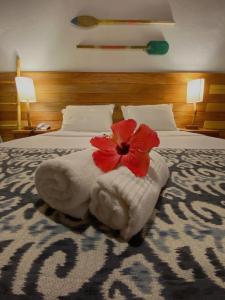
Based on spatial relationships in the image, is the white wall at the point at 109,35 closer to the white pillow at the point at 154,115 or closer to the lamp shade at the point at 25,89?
the lamp shade at the point at 25,89

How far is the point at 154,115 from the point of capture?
2508mm

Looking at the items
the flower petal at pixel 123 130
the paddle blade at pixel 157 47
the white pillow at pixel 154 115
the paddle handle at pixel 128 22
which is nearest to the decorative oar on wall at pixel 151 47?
the paddle blade at pixel 157 47

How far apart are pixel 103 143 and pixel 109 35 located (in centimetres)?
253

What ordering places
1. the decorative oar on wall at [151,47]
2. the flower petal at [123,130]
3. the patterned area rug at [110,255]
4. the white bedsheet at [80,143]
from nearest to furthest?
the patterned area rug at [110,255] → the flower petal at [123,130] → the white bedsheet at [80,143] → the decorative oar on wall at [151,47]

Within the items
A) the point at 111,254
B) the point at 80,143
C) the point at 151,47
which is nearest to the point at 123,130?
the point at 111,254

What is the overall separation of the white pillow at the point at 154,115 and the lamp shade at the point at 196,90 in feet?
1.07

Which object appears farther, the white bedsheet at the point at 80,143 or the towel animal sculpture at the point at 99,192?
the white bedsheet at the point at 80,143

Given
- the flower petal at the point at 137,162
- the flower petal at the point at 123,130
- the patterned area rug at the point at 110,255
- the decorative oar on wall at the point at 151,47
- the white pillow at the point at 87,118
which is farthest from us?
the decorative oar on wall at the point at 151,47

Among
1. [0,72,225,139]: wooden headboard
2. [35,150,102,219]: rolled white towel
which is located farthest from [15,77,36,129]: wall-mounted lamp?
[35,150,102,219]: rolled white towel

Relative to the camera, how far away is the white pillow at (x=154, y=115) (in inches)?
97.0

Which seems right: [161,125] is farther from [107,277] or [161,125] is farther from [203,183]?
[107,277]

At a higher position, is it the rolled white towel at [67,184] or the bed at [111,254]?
the rolled white towel at [67,184]

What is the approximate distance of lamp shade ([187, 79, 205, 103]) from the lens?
2676mm

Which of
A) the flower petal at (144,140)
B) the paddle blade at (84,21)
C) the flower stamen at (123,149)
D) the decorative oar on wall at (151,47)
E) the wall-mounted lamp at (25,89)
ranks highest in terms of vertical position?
the paddle blade at (84,21)
